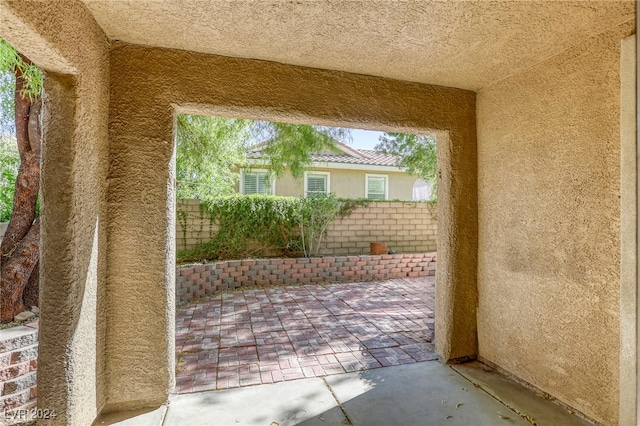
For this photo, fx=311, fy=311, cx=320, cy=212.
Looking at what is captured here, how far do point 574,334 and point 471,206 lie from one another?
1559 mm

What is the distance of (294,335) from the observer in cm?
447

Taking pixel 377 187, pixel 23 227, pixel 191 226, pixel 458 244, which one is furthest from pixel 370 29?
pixel 377 187

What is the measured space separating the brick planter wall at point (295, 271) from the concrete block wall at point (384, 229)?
2.18 feet

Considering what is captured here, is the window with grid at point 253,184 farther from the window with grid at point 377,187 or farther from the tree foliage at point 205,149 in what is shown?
the tree foliage at point 205,149

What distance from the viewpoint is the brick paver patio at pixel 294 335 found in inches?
136

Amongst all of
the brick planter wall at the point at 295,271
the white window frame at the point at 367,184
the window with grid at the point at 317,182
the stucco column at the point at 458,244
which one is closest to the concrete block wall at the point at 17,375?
the brick planter wall at the point at 295,271

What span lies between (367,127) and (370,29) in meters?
1.11

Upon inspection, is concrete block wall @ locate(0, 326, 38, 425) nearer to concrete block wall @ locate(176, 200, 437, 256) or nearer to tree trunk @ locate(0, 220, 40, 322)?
tree trunk @ locate(0, 220, 40, 322)

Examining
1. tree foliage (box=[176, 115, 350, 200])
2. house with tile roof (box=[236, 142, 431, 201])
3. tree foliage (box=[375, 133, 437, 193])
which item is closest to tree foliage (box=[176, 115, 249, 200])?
tree foliage (box=[176, 115, 350, 200])

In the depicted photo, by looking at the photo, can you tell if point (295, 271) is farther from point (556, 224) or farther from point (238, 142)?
point (556, 224)

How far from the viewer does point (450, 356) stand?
11.9 feet

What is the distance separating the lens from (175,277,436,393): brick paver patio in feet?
11.4

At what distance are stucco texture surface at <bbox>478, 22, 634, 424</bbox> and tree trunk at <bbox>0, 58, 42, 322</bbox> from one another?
5049 millimetres

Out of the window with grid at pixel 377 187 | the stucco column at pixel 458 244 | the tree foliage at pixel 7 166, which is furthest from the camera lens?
the window with grid at pixel 377 187
